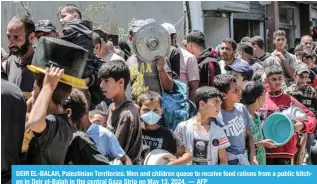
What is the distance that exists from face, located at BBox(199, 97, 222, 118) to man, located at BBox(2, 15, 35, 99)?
4.40ft

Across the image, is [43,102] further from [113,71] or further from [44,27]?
[44,27]

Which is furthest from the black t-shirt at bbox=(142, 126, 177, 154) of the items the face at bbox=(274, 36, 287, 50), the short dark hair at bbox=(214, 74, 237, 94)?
the face at bbox=(274, 36, 287, 50)

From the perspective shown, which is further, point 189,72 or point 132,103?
point 189,72

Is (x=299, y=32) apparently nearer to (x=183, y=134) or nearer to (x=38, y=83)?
(x=183, y=134)

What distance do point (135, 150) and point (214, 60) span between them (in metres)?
2.27

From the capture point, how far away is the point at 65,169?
10.0 ft

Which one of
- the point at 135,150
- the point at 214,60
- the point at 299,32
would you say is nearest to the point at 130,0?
the point at 214,60

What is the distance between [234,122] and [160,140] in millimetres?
831

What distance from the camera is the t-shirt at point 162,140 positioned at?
434 centimetres

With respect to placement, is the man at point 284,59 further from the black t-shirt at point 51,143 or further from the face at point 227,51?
the black t-shirt at point 51,143

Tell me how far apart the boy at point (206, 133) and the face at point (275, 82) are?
48.0 inches

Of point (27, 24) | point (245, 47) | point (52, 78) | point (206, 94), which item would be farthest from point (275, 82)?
point (52, 78)

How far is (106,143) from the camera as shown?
3545mm

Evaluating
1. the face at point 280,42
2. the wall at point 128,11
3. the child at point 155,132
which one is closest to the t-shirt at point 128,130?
the child at point 155,132
